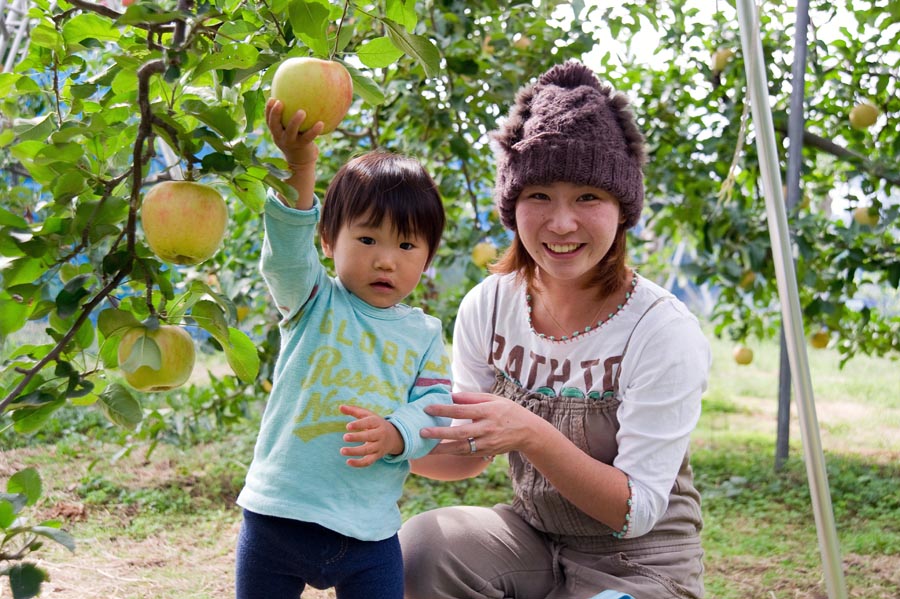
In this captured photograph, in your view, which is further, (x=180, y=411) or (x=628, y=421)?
(x=180, y=411)

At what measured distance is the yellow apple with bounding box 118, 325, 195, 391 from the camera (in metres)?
0.88

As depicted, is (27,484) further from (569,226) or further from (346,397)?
(569,226)

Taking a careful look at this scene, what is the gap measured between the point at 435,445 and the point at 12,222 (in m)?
0.59

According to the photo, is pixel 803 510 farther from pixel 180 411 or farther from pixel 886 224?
pixel 180 411

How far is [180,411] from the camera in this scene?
298cm

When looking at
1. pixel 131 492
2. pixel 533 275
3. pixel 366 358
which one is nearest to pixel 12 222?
pixel 366 358

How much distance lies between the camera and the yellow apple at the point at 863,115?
127 inches

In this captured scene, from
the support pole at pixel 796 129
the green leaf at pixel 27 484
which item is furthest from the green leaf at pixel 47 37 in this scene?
the support pole at pixel 796 129

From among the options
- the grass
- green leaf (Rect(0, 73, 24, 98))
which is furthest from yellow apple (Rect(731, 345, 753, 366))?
green leaf (Rect(0, 73, 24, 98))

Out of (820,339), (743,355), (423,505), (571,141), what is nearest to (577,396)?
(571,141)

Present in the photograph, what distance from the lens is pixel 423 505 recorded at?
273 centimetres

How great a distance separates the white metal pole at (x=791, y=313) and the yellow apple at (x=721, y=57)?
2232mm

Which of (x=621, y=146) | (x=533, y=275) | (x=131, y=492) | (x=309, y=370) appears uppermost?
(x=621, y=146)

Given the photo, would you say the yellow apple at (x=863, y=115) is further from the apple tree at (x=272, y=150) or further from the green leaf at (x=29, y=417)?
the green leaf at (x=29, y=417)
